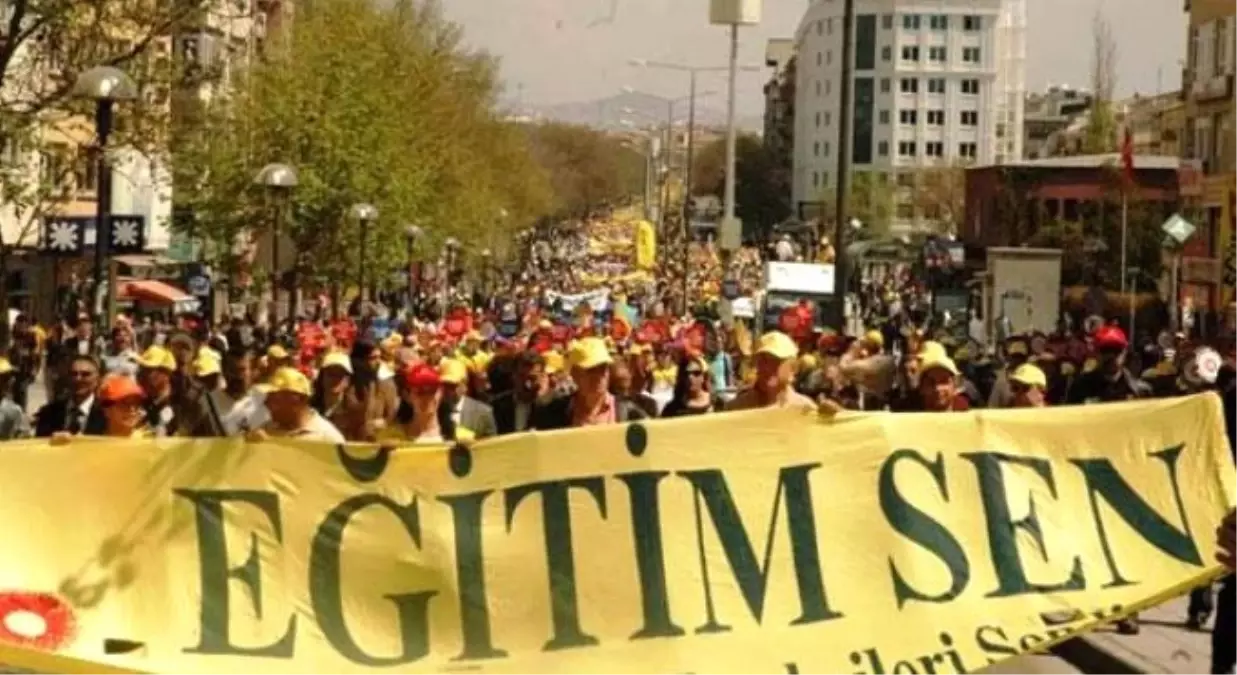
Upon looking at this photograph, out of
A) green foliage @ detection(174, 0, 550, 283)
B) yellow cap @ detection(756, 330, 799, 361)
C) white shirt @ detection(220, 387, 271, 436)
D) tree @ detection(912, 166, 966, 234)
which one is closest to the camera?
yellow cap @ detection(756, 330, 799, 361)

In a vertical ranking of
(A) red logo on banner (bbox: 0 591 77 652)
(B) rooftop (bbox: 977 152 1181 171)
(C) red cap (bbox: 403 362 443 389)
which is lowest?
(A) red logo on banner (bbox: 0 591 77 652)

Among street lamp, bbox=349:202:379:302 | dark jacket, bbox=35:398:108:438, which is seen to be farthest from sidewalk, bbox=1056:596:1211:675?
street lamp, bbox=349:202:379:302

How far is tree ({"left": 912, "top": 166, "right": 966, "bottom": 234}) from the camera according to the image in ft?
416

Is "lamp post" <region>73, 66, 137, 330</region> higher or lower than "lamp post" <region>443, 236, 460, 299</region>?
higher

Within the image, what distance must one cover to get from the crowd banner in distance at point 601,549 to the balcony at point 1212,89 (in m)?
62.5

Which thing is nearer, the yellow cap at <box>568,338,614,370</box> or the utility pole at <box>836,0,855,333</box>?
the yellow cap at <box>568,338,614,370</box>

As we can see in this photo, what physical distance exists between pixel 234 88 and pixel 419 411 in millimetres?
38255

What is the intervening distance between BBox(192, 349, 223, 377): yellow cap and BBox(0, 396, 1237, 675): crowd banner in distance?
11.2ft

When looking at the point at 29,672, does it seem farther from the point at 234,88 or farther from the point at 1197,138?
the point at 1197,138

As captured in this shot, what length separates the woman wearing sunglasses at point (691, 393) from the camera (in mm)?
13211

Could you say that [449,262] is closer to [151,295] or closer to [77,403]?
[151,295]

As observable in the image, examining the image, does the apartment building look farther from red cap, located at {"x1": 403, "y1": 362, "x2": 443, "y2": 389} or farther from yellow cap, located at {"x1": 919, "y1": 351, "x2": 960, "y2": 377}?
red cap, located at {"x1": 403, "y1": 362, "x2": 443, "y2": 389}

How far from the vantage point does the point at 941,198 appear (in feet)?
430

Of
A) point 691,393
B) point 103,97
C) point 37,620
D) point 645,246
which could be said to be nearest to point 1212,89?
point 645,246
